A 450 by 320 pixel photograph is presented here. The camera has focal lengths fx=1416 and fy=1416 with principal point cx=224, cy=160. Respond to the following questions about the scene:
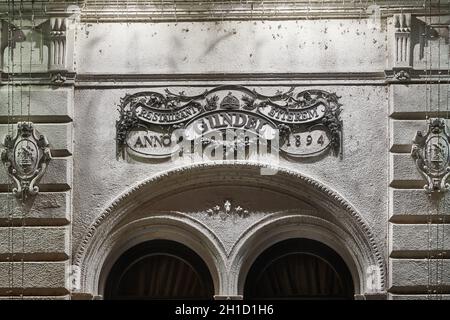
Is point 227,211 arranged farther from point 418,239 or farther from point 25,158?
point 25,158

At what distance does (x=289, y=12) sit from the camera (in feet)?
39.5

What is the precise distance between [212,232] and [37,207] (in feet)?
4.86

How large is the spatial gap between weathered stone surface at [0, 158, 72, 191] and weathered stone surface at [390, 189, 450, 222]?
272 centimetres

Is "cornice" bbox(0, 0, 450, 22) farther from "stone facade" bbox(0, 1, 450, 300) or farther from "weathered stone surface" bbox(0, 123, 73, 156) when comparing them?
"weathered stone surface" bbox(0, 123, 73, 156)

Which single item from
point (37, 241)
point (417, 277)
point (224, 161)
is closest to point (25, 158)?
point (37, 241)

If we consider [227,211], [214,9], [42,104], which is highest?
[214,9]

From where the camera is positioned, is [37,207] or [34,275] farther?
[37,207]

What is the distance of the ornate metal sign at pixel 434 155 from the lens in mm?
11781

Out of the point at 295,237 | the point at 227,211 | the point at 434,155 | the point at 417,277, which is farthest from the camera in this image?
the point at 295,237

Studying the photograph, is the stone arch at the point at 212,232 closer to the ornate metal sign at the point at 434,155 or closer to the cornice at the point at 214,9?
the ornate metal sign at the point at 434,155

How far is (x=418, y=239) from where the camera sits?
11.7 meters
